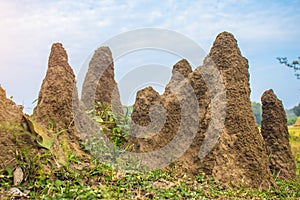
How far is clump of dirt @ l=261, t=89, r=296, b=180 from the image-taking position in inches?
385

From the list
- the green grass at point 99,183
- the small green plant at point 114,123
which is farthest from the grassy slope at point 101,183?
the small green plant at point 114,123

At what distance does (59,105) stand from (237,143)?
378cm

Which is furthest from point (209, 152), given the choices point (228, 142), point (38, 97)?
point (38, 97)

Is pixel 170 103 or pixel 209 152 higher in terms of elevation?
pixel 170 103

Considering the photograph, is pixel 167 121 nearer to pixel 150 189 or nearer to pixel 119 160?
pixel 119 160

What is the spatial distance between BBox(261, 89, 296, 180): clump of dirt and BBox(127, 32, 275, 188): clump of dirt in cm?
122

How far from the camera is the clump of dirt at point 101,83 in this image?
11.3 metres

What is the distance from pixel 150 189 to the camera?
6.37 m

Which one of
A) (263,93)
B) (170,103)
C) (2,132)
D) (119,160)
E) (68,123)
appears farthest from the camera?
(263,93)

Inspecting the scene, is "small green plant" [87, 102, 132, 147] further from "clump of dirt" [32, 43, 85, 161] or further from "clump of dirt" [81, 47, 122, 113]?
"clump of dirt" [32, 43, 85, 161]

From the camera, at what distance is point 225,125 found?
8.46 meters

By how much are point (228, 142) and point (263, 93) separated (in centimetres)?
256

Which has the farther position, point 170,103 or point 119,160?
point 170,103

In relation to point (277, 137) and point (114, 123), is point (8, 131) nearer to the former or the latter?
point (114, 123)
